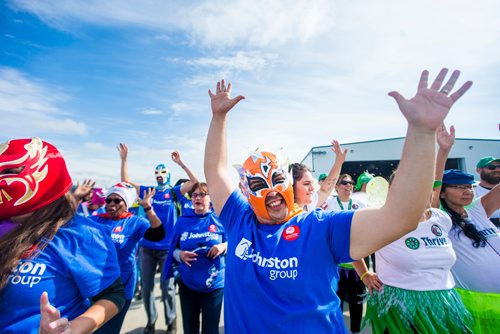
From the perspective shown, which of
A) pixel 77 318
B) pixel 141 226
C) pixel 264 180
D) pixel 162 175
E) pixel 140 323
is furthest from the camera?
pixel 162 175

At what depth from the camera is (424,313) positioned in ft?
7.87

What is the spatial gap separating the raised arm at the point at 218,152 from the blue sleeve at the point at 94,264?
78 centimetres

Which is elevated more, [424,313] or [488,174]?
[488,174]

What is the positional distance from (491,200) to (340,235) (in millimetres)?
2951

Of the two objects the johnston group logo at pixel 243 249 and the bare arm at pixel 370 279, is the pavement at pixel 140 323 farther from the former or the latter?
the johnston group logo at pixel 243 249

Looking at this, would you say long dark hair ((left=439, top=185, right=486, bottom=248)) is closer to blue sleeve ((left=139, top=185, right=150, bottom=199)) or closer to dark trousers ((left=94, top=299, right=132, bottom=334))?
dark trousers ((left=94, top=299, right=132, bottom=334))

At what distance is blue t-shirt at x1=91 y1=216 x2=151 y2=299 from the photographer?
A: 3.45 metres

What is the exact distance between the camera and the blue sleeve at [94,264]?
1.43 m

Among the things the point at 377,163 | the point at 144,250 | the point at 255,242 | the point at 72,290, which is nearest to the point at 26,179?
the point at 72,290

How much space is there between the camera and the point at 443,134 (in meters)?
3.08

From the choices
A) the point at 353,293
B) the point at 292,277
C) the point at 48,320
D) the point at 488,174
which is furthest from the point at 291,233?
the point at 488,174

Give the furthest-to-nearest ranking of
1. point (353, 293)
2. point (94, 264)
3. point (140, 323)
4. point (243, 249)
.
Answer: point (140, 323)
point (353, 293)
point (243, 249)
point (94, 264)

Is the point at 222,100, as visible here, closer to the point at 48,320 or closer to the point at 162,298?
the point at 48,320

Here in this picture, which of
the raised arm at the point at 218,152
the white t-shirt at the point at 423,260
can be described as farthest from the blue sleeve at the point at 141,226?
the white t-shirt at the point at 423,260
